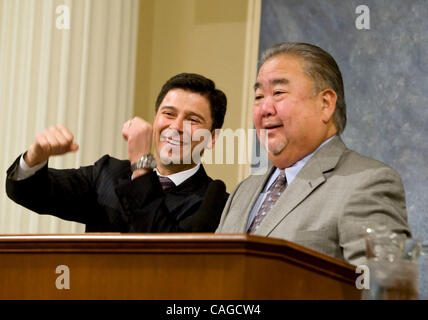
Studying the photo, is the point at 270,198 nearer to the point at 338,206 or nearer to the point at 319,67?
the point at 338,206

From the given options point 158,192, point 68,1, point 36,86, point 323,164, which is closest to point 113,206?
point 158,192

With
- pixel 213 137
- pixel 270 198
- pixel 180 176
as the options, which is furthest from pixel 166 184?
pixel 270 198

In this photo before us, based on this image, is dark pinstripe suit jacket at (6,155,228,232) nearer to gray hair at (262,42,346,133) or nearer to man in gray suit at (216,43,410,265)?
man in gray suit at (216,43,410,265)

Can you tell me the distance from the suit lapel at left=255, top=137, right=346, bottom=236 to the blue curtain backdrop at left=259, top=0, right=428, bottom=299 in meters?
1.42

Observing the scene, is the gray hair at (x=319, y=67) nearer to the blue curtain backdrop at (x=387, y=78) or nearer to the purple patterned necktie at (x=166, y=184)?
the purple patterned necktie at (x=166, y=184)

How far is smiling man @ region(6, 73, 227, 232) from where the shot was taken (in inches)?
109

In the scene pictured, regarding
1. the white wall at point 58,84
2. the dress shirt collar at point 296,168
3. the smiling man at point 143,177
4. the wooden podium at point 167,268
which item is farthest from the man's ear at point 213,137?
the wooden podium at point 167,268

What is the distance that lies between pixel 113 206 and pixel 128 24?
170cm

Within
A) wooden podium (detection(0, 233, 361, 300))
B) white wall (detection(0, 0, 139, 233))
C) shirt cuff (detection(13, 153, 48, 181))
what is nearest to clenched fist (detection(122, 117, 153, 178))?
shirt cuff (detection(13, 153, 48, 181))

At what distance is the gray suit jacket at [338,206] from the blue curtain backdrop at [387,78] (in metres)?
1.47

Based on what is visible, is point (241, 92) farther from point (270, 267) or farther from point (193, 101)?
point (270, 267)

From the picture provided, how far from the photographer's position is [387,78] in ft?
13.3

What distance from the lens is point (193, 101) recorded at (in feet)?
11.0

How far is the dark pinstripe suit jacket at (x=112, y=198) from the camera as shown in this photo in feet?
8.96
